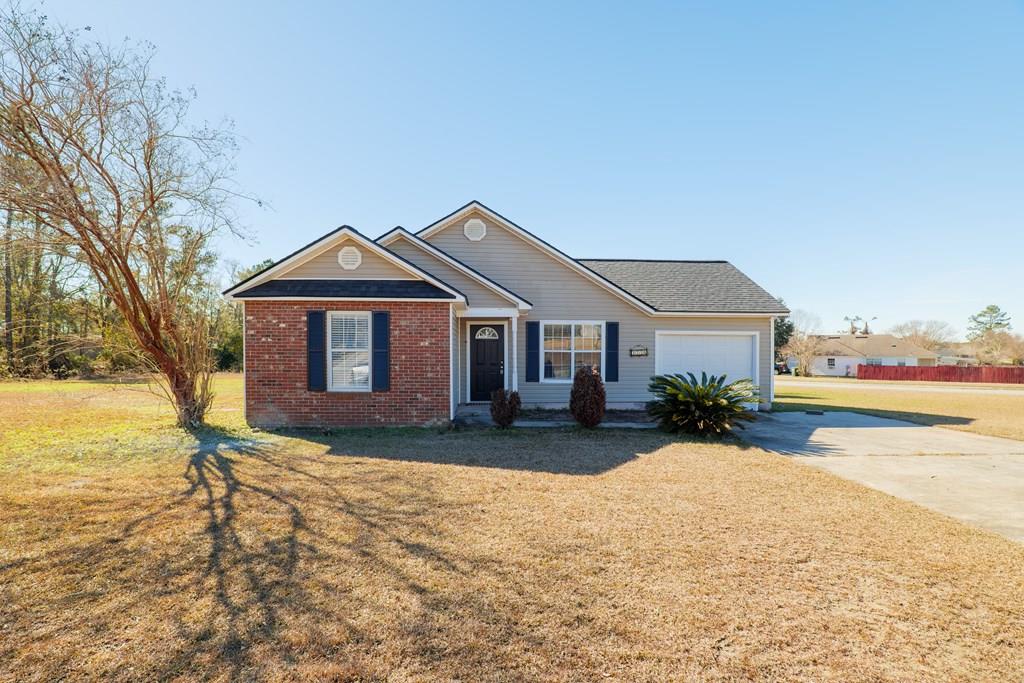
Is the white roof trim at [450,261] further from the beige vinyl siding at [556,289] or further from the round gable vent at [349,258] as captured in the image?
the round gable vent at [349,258]

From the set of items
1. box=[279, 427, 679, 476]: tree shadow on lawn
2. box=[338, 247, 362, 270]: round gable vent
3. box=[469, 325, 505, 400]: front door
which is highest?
box=[338, 247, 362, 270]: round gable vent

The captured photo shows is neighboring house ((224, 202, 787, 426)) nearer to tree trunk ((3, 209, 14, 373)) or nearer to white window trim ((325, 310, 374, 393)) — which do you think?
white window trim ((325, 310, 374, 393))

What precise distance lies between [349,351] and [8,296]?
26.2ft

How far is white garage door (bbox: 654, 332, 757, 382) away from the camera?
14.0 m

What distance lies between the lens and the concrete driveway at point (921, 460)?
5.59 metres

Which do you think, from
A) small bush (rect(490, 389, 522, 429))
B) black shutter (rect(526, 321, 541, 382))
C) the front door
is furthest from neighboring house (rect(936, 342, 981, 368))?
small bush (rect(490, 389, 522, 429))

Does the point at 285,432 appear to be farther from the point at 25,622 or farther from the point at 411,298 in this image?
the point at 25,622

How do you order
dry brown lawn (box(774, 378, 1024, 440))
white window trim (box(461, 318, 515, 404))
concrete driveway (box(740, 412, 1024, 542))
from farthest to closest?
white window trim (box(461, 318, 515, 404))
dry brown lawn (box(774, 378, 1024, 440))
concrete driveway (box(740, 412, 1024, 542))

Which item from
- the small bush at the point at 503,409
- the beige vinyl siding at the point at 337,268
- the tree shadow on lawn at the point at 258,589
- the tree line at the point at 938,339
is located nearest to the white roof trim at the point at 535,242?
the beige vinyl siding at the point at 337,268

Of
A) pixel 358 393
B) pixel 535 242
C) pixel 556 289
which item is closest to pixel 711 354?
pixel 556 289

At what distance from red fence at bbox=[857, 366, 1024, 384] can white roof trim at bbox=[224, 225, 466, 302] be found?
41105 millimetres

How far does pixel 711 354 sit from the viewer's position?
552 inches

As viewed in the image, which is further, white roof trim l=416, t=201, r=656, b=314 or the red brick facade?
white roof trim l=416, t=201, r=656, b=314

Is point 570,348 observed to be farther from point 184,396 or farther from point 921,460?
point 184,396
